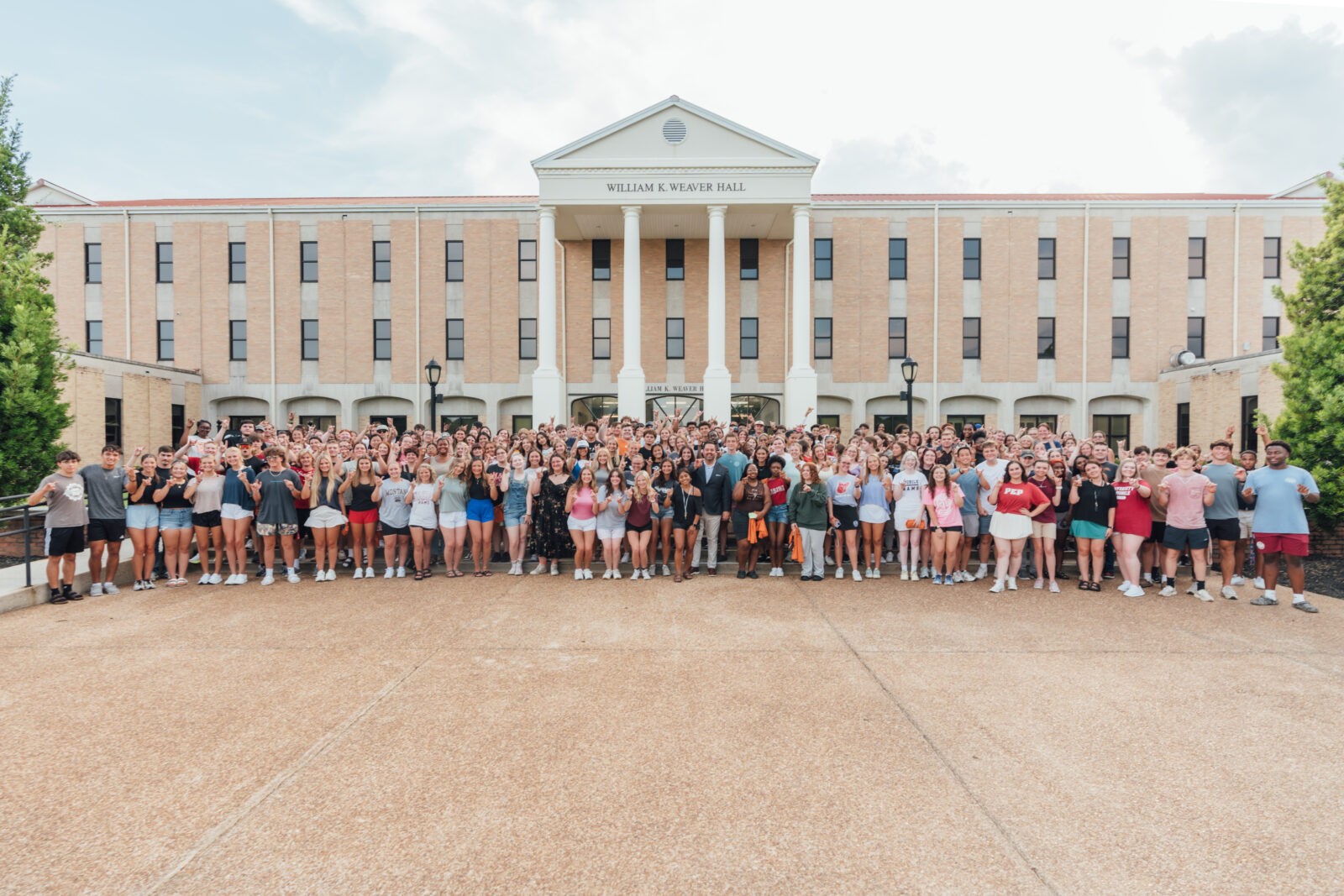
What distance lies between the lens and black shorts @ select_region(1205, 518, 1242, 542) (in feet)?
29.7

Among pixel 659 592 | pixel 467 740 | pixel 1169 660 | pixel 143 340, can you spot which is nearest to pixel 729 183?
pixel 659 592

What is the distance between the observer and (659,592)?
9008 mm

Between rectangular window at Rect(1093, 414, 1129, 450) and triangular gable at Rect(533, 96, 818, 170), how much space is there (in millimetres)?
17624

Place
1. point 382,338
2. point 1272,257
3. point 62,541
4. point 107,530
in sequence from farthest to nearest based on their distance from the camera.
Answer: point 382,338
point 1272,257
point 107,530
point 62,541

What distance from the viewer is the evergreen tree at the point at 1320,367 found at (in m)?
11.6

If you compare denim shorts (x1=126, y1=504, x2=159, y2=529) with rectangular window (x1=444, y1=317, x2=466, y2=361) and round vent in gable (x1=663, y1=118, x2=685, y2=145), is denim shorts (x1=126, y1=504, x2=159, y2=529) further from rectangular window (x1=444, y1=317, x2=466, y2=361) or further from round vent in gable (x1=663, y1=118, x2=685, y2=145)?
round vent in gable (x1=663, y1=118, x2=685, y2=145)

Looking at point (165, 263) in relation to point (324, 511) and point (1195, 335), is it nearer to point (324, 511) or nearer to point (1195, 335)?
point (324, 511)

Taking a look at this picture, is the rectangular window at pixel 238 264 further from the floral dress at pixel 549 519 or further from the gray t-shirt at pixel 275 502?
the floral dress at pixel 549 519

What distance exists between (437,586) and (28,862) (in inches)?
235

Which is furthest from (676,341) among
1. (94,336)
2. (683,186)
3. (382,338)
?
(94,336)

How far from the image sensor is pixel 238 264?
30031 millimetres

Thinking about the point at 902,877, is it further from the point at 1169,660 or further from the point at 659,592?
the point at 659,592

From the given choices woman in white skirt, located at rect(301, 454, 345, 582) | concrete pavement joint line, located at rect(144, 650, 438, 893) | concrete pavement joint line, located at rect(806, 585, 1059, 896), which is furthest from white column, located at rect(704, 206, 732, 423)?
concrete pavement joint line, located at rect(144, 650, 438, 893)

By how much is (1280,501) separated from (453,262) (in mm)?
29417
